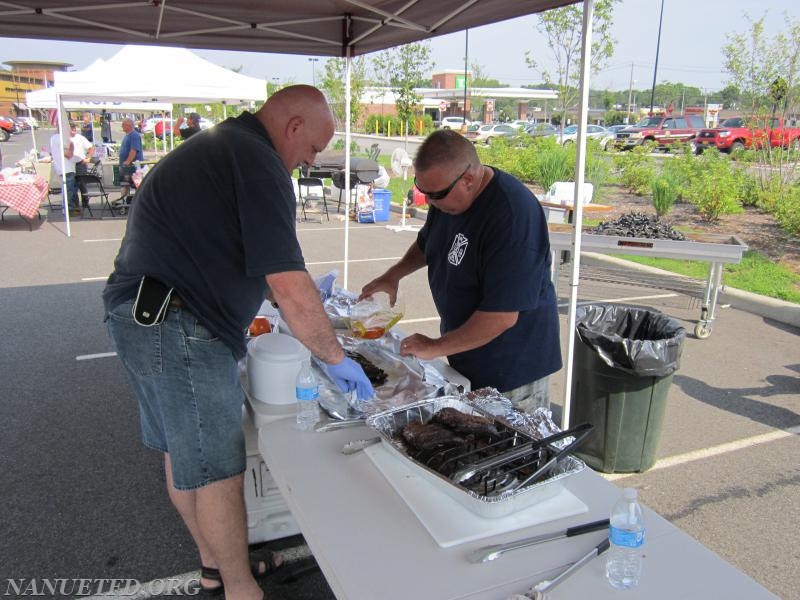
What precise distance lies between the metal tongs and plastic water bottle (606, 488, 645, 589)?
212mm

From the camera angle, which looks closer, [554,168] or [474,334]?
[474,334]

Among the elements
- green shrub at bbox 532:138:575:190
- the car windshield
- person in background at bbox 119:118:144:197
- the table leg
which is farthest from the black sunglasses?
the car windshield

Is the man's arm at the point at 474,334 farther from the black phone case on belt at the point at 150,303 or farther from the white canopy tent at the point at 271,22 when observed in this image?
the black phone case on belt at the point at 150,303

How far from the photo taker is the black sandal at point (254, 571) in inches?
94.0

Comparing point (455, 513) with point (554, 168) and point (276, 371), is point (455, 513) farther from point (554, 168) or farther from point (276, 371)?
point (554, 168)

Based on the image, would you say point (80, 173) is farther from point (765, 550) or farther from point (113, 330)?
point (765, 550)

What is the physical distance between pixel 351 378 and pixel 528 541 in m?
0.82

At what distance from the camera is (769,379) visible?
4.68 metres

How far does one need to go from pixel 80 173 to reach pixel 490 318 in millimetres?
13118

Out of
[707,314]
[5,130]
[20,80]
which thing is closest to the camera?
[707,314]

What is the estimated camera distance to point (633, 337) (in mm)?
3500

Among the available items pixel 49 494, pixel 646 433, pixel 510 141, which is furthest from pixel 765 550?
pixel 510 141

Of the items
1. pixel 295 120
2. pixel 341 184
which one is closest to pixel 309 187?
pixel 341 184

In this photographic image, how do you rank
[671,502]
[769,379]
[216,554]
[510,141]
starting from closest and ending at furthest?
[216,554] < [671,502] < [769,379] < [510,141]
